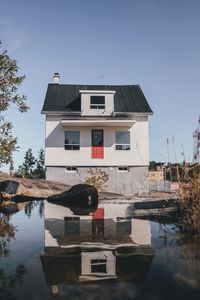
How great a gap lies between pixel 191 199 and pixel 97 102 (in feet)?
64.8

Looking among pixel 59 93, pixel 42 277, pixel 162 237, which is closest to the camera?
pixel 42 277

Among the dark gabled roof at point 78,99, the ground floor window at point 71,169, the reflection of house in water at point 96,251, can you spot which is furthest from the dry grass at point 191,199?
the dark gabled roof at point 78,99

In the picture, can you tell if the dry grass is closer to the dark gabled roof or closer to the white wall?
the white wall

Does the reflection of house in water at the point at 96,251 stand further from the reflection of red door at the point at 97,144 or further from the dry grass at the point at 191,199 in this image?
the reflection of red door at the point at 97,144

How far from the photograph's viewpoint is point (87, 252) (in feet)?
15.2

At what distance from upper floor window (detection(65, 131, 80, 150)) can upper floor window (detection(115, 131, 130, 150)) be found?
319 centimetres

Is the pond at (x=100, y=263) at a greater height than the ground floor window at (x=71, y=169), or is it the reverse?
the ground floor window at (x=71, y=169)

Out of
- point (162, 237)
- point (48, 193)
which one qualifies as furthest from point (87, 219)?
point (48, 193)

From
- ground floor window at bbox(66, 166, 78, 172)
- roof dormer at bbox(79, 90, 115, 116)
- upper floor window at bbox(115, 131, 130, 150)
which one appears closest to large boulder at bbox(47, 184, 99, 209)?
ground floor window at bbox(66, 166, 78, 172)

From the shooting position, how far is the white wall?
2428 centimetres

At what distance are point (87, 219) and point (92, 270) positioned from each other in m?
4.55

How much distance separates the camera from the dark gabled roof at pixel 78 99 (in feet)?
82.6

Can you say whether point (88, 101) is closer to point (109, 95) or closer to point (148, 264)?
point (109, 95)

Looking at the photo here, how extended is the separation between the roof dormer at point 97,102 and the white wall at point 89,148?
1.32 metres
